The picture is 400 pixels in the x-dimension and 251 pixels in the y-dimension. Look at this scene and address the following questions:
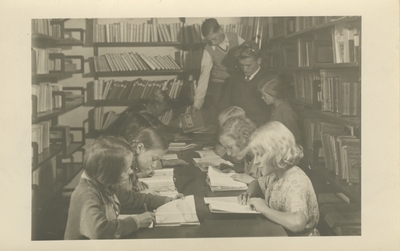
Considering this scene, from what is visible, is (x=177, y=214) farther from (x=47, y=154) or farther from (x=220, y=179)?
(x=47, y=154)

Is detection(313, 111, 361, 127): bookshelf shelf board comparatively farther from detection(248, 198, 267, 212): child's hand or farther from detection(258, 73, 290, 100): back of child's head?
detection(248, 198, 267, 212): child's hand

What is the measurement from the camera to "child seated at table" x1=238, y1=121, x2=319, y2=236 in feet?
7.39

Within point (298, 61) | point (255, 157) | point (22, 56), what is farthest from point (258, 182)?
point (22, 56)

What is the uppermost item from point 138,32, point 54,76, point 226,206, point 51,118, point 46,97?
point 138,32

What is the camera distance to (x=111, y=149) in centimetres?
223

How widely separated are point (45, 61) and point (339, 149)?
1.61m

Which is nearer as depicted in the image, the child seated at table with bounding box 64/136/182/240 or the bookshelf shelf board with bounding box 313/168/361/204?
the child seated at table with bounding box 64/136/182/240

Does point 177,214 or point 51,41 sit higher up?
point 51,41

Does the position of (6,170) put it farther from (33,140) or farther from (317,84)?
(317,84)

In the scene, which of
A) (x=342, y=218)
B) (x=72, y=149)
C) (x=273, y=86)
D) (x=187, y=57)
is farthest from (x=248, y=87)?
(x=72, y=149)

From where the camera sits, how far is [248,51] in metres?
2.27

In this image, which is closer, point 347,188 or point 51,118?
point 51,118

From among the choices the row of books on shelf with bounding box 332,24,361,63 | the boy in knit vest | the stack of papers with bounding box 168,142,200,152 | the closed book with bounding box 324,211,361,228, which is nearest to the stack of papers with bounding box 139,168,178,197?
the stack of papers with bounding box 168,142,200,152

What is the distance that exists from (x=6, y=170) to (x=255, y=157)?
1.29m
